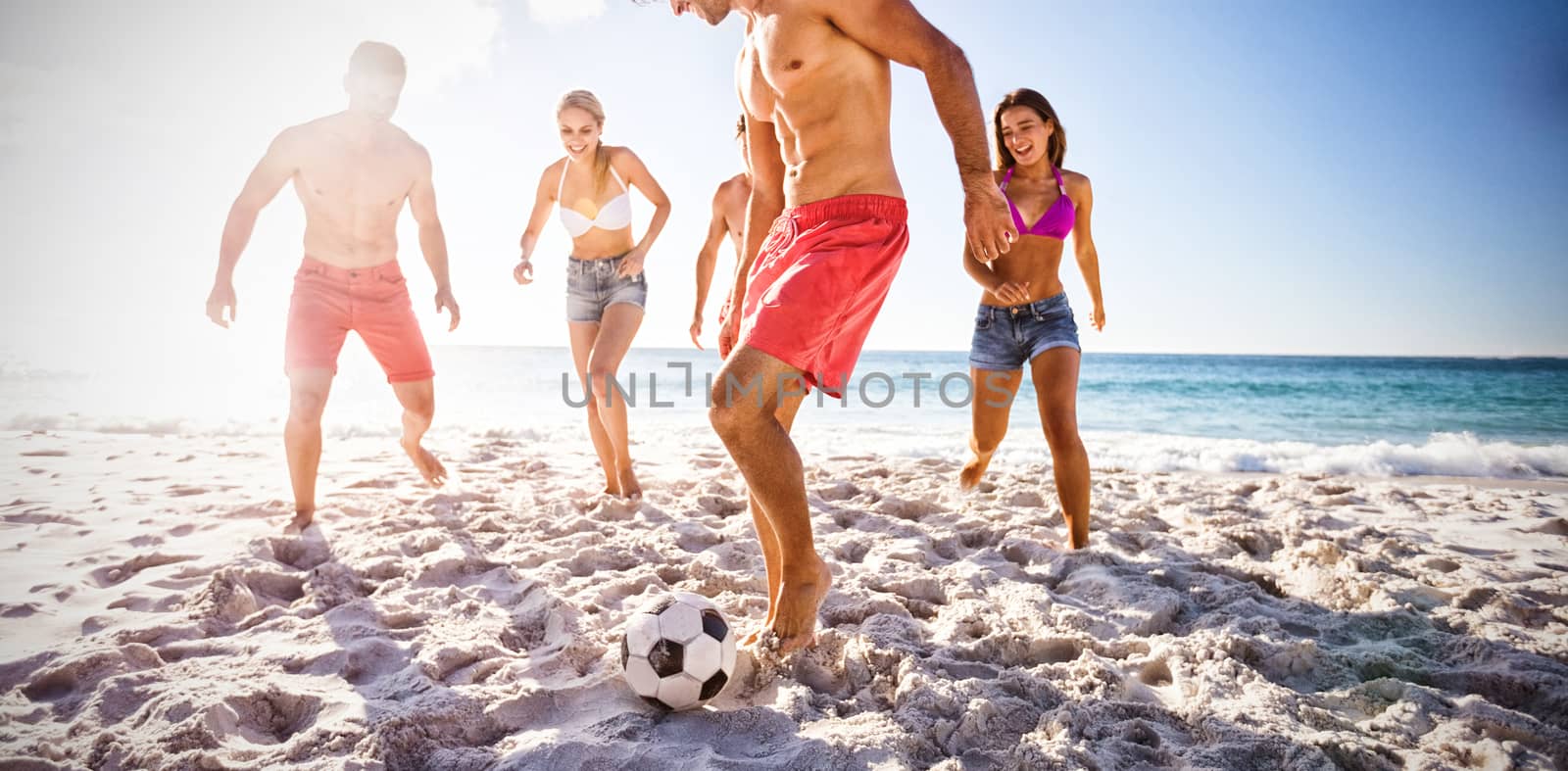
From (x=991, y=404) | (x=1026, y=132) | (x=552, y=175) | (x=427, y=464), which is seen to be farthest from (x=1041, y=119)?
(x=427, y=464)

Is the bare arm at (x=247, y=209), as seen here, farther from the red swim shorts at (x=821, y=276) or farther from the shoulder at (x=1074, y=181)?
the shoulder at (x=1074, y=181)

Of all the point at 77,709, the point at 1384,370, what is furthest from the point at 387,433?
the point at 1384,370

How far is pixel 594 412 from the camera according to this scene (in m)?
4.59

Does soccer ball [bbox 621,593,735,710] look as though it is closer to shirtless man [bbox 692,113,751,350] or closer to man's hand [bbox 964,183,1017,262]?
man's hand [bbox 964,183,1017,262]

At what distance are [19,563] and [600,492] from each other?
8.57 feet

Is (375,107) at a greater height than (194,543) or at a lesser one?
greater

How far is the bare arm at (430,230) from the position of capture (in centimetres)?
398

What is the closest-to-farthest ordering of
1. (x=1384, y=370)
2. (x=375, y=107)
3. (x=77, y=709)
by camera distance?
(x=77, y=709), (x=375, y=107), (x=1384, y=370)

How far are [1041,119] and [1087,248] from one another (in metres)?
0.78

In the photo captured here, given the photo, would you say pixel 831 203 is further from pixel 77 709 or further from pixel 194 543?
pixel 194 543

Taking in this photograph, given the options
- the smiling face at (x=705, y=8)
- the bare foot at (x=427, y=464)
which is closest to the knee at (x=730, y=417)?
the smiling face at (x=705, y=8)

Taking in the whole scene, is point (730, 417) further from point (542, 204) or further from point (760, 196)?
point (542, 204)

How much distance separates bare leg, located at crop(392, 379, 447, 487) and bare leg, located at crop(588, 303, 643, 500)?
91cm

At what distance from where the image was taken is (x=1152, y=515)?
411cm
